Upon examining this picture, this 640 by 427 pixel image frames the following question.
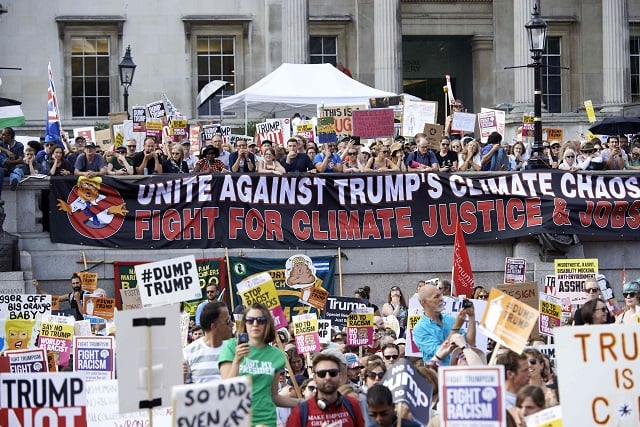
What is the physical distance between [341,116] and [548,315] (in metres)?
11.9

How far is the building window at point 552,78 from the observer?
155ft

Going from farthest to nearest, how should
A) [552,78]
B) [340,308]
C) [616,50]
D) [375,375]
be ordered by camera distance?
[552,78], [616,50], [340,308], [375,375]

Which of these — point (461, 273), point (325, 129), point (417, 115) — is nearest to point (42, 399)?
point (461, 273)

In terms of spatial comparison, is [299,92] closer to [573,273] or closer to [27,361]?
[573,273]

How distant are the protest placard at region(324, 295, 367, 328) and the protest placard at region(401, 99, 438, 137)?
33.3ft

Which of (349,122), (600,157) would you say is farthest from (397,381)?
(349,122)

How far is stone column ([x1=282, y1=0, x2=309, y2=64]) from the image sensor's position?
141ft

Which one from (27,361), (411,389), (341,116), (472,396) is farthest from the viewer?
(341,116)

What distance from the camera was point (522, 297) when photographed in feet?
64.0

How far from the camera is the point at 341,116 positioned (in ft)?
99.0

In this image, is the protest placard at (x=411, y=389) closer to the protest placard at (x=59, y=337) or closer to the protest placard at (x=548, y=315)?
the protest placard at (x=548, y=315)

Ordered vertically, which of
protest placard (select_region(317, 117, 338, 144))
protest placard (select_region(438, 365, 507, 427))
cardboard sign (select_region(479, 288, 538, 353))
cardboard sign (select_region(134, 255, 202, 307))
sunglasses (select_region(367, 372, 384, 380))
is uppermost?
protest placard (select_region(317, 117, 338, 144))

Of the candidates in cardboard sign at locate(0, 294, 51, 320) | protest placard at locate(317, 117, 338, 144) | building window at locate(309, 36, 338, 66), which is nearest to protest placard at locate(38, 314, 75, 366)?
cardboard sign at locate(0, 294, 51, 320)

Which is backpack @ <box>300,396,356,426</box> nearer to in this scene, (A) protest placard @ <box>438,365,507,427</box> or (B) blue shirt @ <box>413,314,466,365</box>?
(A) protest placard @ <box>438,365,507,427</box>
